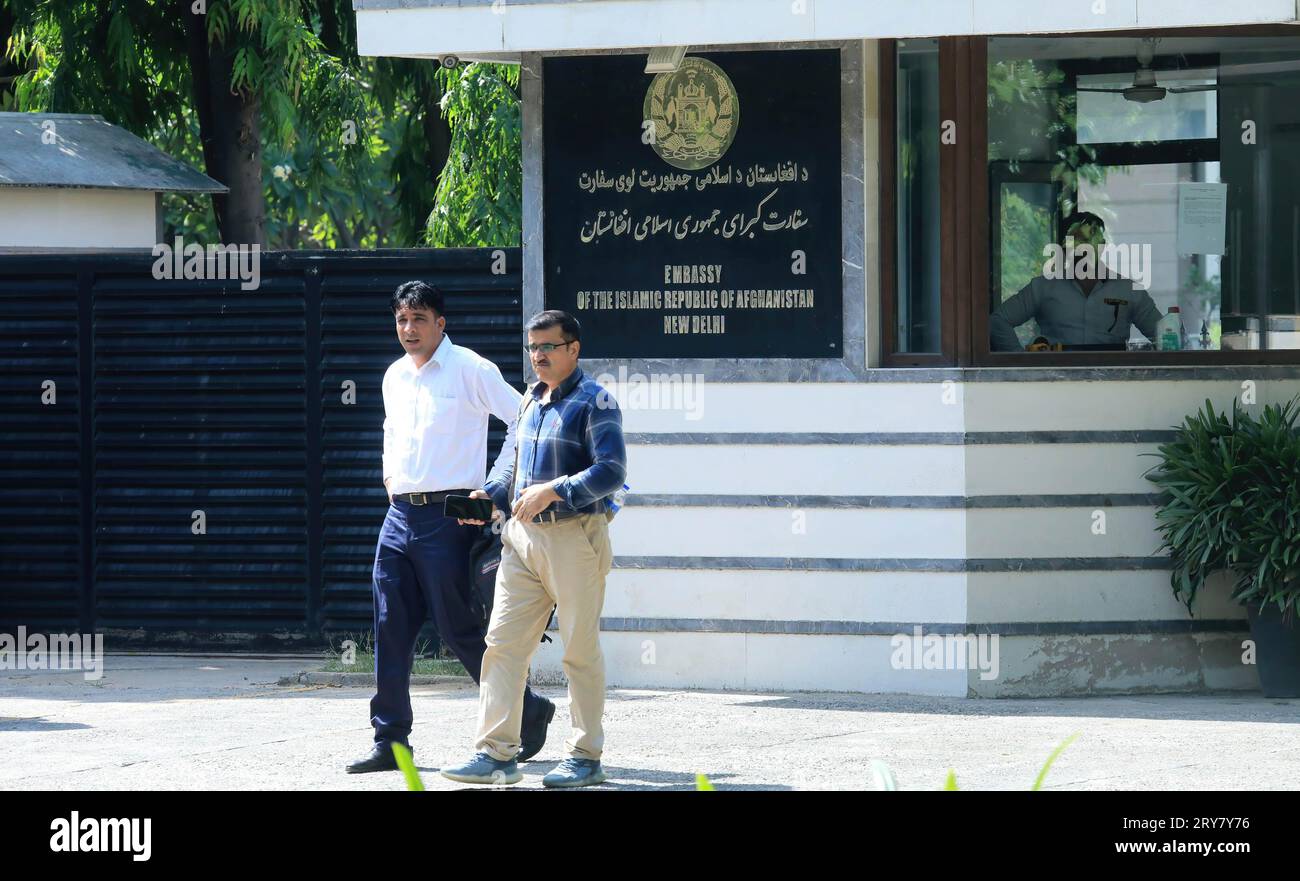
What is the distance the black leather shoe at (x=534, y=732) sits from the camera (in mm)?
8117

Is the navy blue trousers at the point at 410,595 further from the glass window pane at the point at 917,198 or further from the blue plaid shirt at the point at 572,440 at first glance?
the glass window pane at the point at 917,198

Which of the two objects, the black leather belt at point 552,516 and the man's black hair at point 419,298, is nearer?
the black leather belt at point 552,516

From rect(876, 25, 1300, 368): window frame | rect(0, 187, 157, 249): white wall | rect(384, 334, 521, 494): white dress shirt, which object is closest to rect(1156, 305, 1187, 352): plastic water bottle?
rect(876, 25, 1300, 368): window frame

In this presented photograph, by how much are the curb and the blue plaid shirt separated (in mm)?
3305

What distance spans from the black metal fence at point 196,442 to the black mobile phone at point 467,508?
3.49 m

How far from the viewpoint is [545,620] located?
298 inches

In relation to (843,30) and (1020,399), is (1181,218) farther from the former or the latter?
(843,30)

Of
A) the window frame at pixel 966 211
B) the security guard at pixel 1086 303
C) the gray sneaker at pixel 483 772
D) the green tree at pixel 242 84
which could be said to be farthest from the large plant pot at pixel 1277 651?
the green tree at pixel 242 84

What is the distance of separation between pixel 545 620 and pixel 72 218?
6088 millimetres

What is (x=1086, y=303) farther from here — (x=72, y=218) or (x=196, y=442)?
(x=72, y=218)

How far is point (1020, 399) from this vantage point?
9852 millimetres

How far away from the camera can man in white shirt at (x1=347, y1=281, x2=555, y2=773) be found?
7844mm

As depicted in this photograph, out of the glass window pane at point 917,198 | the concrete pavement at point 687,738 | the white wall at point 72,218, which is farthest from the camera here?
the white wall at point 72,218
